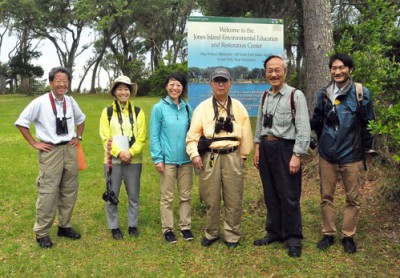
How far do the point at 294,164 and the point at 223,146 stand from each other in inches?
29.6

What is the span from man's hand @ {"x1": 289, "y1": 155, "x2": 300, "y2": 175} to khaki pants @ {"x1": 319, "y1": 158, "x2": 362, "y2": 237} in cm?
40

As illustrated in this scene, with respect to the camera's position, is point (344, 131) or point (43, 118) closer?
point (344, 131)

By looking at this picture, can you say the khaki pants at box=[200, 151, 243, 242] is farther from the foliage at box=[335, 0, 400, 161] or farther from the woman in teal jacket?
the foliage at box=[335, 0, 400, 161]

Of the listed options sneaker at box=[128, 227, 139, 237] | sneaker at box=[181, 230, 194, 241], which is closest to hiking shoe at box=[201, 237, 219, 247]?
sneaker at box=[181, 230, 194, 241]

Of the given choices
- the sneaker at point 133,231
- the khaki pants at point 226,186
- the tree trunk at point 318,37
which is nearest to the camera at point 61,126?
the sneaker at point 133,231

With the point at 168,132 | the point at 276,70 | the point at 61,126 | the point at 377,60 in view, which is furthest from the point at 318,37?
the point at 61,126

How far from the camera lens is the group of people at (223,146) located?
4246 mm

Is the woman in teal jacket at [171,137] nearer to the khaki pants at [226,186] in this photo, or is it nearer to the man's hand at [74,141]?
the khaki pants at [226,186]

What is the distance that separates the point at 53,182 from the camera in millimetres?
4684

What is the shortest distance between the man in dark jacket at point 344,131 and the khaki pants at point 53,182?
2797 millimetres

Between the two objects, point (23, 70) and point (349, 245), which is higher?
point (23, 70)

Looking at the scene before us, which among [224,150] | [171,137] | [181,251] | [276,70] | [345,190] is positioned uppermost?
[276,70]

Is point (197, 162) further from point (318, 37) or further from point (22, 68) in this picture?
point (22, 68)

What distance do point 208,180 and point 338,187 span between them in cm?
314
